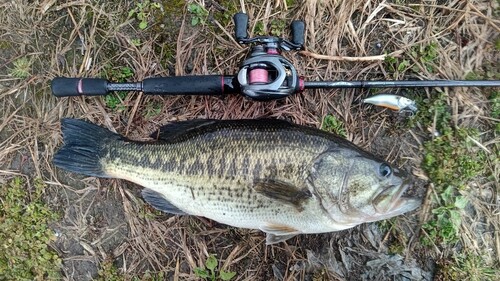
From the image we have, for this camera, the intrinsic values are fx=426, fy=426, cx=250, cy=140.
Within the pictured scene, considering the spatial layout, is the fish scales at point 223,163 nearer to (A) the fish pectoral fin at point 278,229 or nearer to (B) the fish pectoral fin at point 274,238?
(A) the fish pectoral fin at point 278,229

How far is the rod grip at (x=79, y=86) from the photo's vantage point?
364 centimetres

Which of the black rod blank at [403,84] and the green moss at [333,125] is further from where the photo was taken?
the green moss at [333,125]

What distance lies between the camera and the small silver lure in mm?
3609

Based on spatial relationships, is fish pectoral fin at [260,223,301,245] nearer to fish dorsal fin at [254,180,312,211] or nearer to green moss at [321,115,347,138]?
fish dorsal fin at [254,180,312,211]

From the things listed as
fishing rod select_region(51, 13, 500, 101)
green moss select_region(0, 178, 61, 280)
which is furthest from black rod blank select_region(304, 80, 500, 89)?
green moss select_region(0, 178, 61, 280)

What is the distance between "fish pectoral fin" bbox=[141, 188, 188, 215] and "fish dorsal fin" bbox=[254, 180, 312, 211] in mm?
834

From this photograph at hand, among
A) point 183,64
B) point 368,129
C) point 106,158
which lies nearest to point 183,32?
point 183,64

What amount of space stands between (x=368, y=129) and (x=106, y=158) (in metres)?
2.27

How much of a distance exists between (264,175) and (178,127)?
34.7 inches

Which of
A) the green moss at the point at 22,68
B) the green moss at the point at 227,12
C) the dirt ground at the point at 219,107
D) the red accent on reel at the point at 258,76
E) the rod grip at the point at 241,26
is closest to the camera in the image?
the red accent on reel at the point at 258,76

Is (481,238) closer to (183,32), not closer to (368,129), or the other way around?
(368,129)

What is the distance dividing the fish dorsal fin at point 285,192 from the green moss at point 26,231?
2.18m

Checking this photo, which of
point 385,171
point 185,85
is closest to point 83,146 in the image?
point 185,85

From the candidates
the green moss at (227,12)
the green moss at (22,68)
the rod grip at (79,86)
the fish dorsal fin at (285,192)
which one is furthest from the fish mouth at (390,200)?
the green moss at (22,68)
